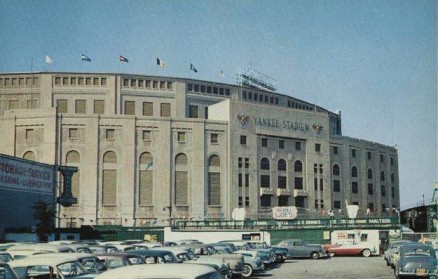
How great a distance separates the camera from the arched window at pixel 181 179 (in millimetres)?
77062

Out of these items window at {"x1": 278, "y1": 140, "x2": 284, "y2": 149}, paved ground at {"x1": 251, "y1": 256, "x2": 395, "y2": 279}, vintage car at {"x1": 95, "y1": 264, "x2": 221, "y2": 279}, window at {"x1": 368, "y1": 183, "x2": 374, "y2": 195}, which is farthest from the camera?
window at {"x1": 368, "y1": 183, "x2": 374, "y2": 195}

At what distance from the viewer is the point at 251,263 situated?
29.5 m

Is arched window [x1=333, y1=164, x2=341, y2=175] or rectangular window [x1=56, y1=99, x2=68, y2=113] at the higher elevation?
rectangular window [x1=56, y1=99, x2=68, y2=113]

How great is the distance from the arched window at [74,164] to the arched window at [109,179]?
3116 mm

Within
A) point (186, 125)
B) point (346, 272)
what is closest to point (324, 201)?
point (186, 125)

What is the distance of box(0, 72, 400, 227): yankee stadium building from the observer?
2963 inches

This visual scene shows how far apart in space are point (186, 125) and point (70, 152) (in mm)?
15064

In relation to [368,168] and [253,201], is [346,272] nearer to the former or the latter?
[253,201]

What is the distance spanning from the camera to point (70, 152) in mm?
75562

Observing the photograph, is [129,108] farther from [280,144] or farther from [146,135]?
[280,144]

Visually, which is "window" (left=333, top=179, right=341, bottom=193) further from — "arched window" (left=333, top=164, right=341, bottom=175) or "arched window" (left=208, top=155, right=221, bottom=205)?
"arched window" (left=208, top=155, right=221, bottom=205)

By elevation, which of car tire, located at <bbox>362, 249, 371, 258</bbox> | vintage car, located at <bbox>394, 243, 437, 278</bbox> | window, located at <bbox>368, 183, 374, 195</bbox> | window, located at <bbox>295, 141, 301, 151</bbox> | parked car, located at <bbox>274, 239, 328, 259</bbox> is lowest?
car tire, located at <bbox>362, 249, 371, 258</bbox>

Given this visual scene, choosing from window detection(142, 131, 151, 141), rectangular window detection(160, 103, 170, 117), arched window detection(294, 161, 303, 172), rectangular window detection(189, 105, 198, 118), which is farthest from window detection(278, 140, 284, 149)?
window detection(142, 131, 151, 141)

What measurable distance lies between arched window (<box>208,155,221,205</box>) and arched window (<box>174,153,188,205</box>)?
323 centimetres
